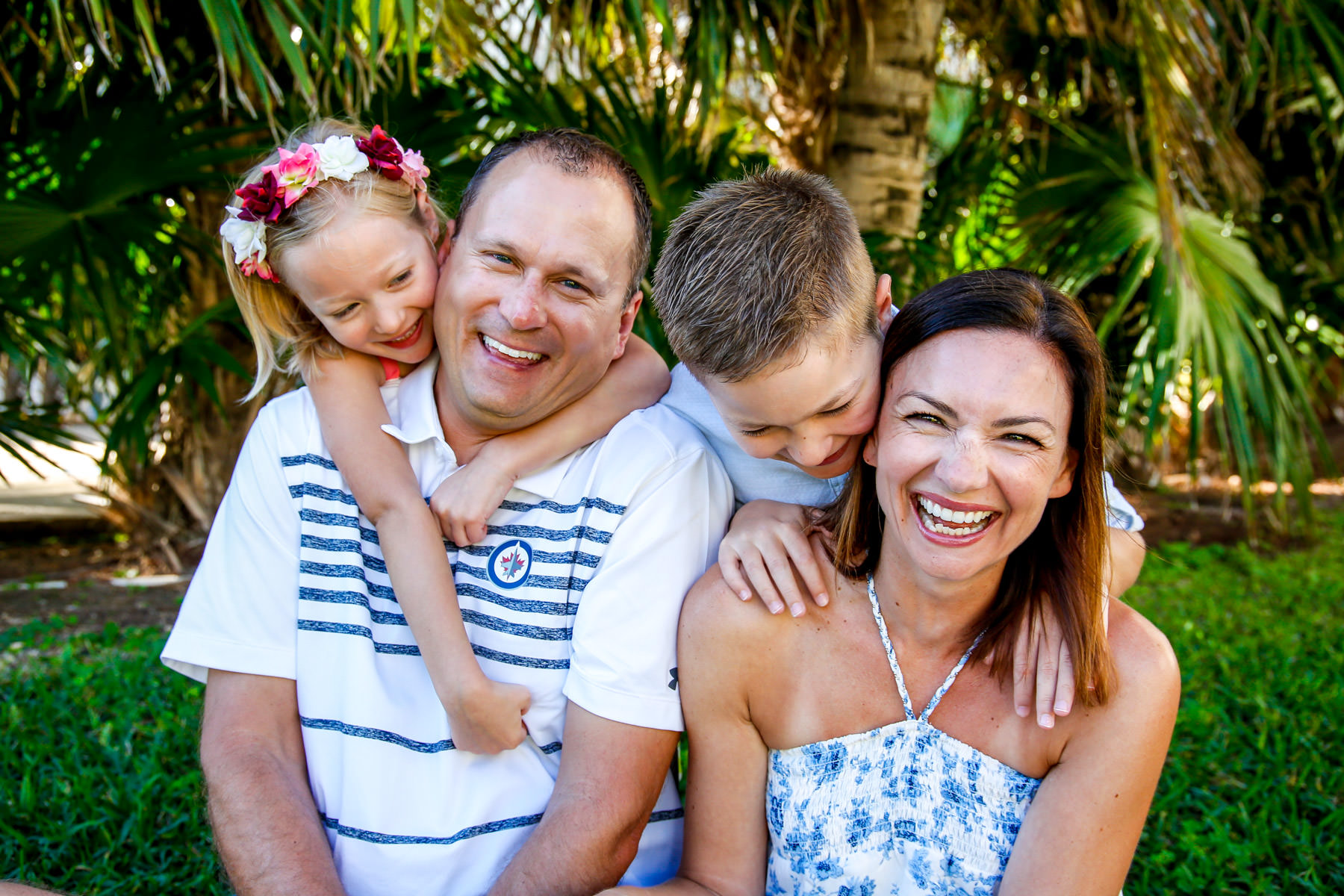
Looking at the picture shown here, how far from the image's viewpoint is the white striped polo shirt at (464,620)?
6.37 ft

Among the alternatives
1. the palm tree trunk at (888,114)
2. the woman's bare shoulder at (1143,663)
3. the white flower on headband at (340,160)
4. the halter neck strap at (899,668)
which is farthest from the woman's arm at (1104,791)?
the palm tree trunk at (888,114)

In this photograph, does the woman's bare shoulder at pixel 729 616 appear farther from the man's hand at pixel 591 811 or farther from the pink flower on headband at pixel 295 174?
the pink flower on headband at pixel 295 174

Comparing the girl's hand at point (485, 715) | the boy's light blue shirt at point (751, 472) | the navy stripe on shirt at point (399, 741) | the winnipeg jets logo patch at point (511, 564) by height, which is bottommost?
the navy stripe on shirt at point (399, 741)

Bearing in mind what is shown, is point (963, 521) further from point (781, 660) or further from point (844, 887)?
point (844, 887)

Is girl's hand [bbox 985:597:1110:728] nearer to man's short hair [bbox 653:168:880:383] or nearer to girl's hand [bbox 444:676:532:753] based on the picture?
man's short hair [bbox 653:168:880:383]

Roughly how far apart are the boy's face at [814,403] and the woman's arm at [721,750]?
0.31m

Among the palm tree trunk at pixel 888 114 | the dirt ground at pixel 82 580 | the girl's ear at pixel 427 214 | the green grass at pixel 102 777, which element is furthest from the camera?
the dirt ground at pixel 82 580

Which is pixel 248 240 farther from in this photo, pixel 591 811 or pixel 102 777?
pixel 102 777

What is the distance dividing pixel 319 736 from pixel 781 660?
944 millimetres

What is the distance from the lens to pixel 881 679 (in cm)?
195

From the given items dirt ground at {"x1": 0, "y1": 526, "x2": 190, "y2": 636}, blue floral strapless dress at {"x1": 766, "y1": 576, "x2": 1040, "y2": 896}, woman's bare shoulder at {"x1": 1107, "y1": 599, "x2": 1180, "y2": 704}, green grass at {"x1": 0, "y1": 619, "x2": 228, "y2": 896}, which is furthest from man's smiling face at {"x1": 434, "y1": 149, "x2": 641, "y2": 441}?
dirt ground at {"x1": 0, "y1": 526, "x2": 190, "y2": 636}

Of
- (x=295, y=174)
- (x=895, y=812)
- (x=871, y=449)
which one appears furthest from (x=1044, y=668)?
(x=295, y=174)

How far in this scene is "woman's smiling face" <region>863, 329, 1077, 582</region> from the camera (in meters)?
1.70

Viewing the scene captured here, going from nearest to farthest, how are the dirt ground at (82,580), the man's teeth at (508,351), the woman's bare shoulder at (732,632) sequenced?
the woman's bare shoulder at (732,632)
the man's teeth at (508,351)
the dirt ground at (82,580)
